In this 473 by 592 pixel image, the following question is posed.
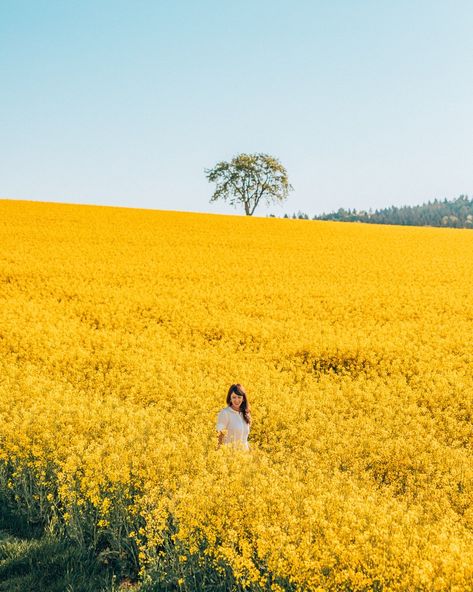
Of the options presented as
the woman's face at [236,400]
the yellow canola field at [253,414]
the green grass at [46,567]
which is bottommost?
the green grass at [46,567]

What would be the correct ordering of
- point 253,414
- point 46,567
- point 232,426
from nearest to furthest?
point 46,567 → point 232,426 → point 253,414

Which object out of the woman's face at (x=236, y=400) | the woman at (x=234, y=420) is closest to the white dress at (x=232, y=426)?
the woman at (x=234, y=420)

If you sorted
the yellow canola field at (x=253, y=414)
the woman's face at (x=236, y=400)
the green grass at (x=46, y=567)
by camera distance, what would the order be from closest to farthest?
the yellow canola field at (x=253, y=414)
the green grass at (x=46, y=567)
the woman's face at (x=236, y=400)

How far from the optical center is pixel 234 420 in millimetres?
7320

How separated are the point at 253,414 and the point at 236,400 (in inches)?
114

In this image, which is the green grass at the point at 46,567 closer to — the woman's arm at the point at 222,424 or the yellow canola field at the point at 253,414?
the yellow canola field at the point at 253,414

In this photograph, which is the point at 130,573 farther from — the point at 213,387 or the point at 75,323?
the point at 75,323

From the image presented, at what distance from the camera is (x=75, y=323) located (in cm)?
1562

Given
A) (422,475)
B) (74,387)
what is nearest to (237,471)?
(422,475)

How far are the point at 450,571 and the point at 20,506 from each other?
209 inches

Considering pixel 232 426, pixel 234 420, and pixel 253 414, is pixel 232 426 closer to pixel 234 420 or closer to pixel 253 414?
pixel 234 420

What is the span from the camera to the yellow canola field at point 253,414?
5.07 m

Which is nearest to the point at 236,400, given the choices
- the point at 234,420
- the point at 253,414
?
the point at 234,420

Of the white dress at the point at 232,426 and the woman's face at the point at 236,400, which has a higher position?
the woman's face at the point at 236,400
